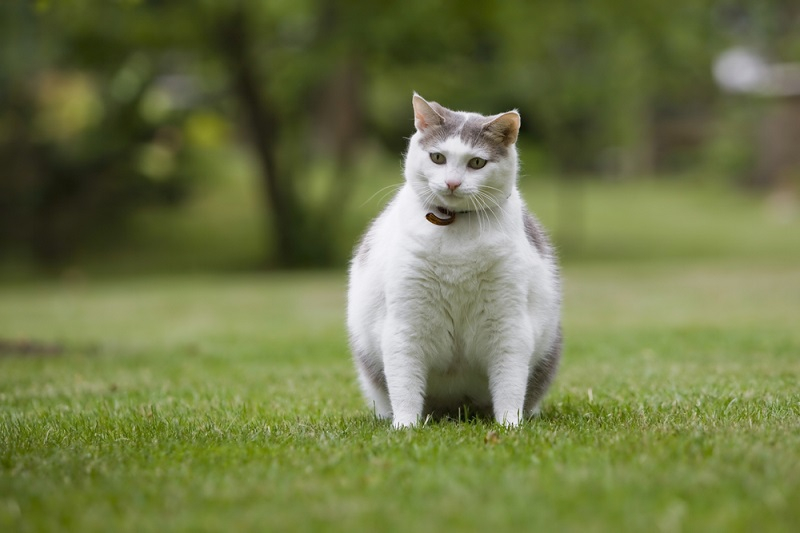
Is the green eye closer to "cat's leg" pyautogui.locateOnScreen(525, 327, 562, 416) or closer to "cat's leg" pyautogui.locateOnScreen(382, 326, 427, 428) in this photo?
"cat's leg" pyautogui.locateOnScreen(382, 326, 427, 428)

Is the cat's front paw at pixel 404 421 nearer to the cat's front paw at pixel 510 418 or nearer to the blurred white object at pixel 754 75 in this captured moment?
the cat's front paw at pixel 510 418

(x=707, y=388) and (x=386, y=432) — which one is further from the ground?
(x=386, y=432)

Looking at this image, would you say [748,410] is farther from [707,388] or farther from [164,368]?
[164,368]

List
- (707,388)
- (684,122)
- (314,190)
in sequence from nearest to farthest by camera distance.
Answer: (707,388) < (314,190) < (684,122)

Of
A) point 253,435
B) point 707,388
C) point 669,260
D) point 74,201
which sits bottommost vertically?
point 669,260

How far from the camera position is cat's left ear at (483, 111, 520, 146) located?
4059 millimetres

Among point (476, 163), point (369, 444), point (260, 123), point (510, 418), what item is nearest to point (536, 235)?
point (476, 163)

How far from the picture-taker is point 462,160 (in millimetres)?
4012

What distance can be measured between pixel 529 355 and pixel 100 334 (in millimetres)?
6708

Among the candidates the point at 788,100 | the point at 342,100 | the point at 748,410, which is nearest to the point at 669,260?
the point at 342,100

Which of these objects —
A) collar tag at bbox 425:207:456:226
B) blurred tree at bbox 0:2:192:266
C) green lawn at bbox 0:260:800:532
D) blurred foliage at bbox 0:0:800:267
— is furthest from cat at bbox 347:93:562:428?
blurred tree at bbox 0:2:192:266

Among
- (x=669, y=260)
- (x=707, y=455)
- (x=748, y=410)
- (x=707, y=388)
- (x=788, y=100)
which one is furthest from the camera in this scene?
(x=788, y=100)

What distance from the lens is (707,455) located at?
10.5ft

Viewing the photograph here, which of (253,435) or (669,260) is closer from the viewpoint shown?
(253,435)
